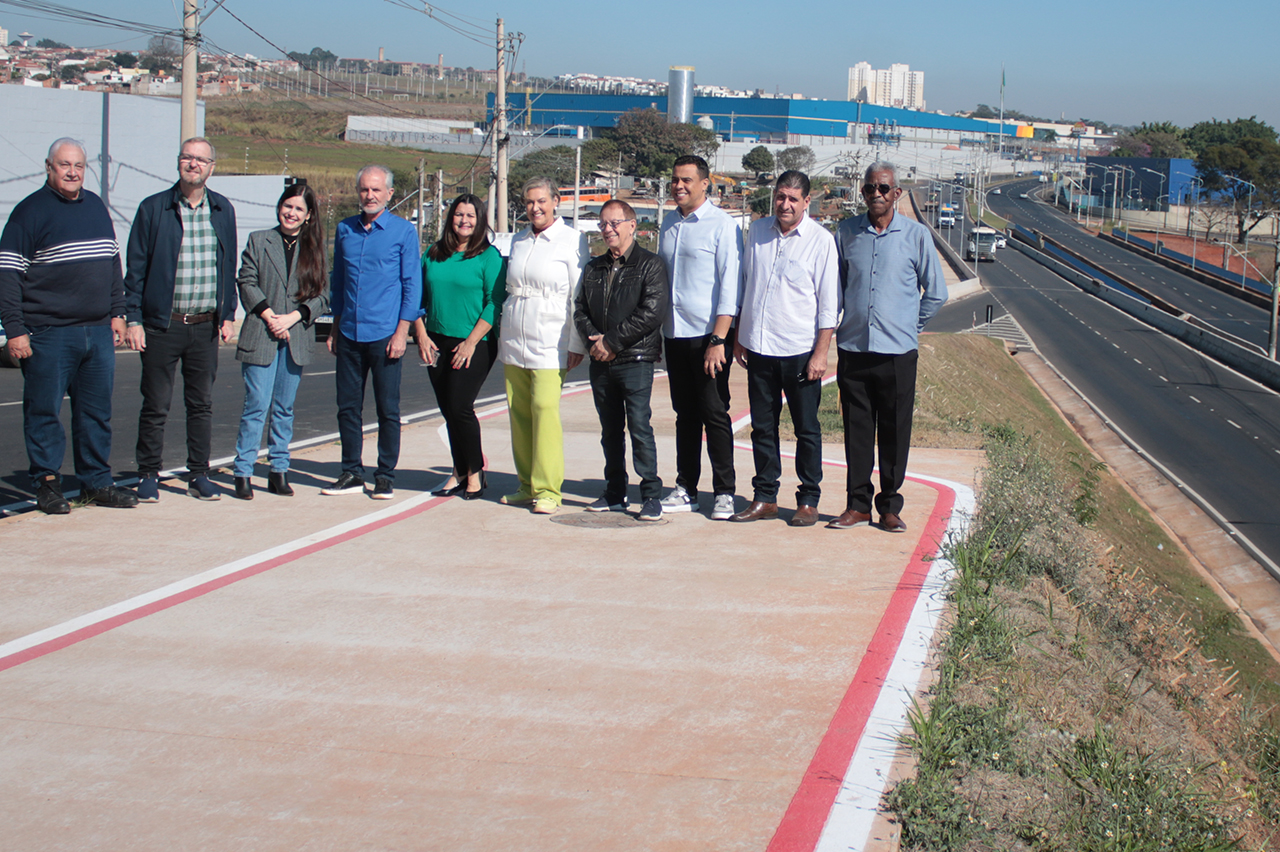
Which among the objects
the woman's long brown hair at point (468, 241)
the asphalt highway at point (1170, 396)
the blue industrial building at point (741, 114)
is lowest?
the asphalt highway at point (1170, 396)

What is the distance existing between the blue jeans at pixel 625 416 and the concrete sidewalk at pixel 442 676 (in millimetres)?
282

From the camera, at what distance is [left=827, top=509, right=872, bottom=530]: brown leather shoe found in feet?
22.3

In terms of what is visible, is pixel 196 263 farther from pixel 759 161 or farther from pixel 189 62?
pixel 759 161

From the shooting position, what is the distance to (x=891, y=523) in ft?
22.1

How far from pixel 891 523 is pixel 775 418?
96 cm

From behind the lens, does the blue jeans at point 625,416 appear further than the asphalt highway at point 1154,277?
No

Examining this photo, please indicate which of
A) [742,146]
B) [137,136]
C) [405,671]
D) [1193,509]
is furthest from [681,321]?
[742,146]

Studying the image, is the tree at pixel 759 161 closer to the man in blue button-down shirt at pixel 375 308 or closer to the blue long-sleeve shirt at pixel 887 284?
the man in blue button-down shirt at pixel 375 308

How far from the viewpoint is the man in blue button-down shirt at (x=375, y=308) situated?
729 cm

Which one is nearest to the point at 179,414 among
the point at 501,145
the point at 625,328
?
the point at 625,328

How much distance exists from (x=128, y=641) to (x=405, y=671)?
4.15 feet

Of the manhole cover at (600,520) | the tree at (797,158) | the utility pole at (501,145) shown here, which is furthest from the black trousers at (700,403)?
the tree at (797,158)

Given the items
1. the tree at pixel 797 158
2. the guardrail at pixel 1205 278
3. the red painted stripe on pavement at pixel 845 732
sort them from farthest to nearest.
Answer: the tree at pixel 797 158
the guardrail at pixel 1205 278
the red painted stripe on pavement at pixel 845 732

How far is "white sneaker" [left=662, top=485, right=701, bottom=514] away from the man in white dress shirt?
64 centimetres
